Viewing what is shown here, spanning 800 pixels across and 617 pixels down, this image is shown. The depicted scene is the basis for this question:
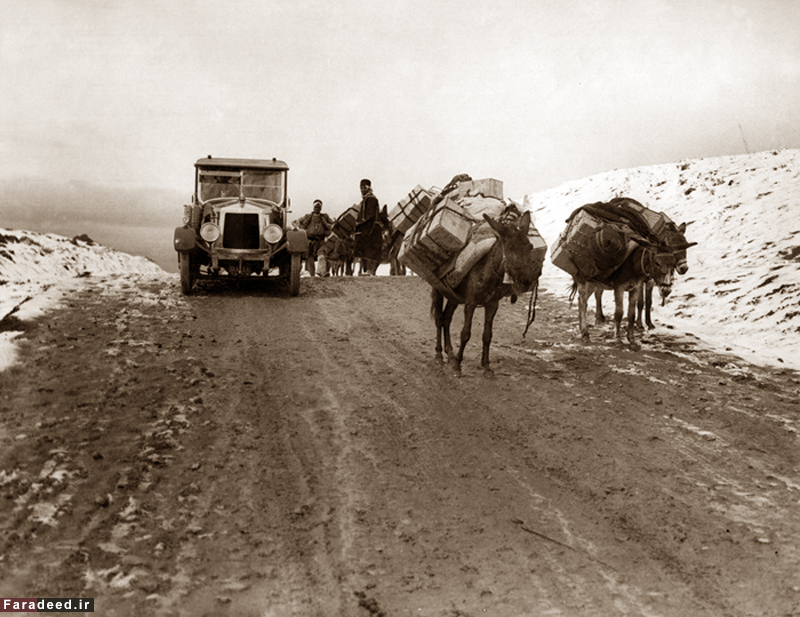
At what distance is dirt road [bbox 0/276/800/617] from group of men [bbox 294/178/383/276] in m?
9.98

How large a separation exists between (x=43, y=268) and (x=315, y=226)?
9437mm

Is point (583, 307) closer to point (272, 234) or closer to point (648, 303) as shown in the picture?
point (648, 303)

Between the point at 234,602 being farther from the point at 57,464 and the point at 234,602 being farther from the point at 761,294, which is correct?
the point at 761,294

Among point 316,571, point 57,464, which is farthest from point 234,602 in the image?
point 57,464

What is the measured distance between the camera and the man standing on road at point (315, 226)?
22.1 m

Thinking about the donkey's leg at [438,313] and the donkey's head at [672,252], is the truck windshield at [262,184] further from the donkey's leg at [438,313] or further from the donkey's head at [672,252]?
the donkey's head at [672,252]

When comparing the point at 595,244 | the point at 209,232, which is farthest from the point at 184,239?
the point at 595,244

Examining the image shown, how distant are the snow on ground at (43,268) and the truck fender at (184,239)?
6.99ft

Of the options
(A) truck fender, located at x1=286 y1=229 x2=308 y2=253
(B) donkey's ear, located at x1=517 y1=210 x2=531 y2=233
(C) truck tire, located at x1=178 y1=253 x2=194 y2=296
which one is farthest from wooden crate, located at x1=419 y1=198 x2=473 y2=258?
(C) truck tire, located at x1=178 y1=253 x2=194 y2=296

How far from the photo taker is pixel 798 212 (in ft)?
59.2

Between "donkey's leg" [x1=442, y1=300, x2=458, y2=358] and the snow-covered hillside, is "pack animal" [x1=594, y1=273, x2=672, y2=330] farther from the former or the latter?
"donkey's leg" [x1=442, y1=300, x2=458, y2=358]

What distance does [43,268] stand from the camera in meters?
24.2

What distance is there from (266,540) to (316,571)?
52 centimetres

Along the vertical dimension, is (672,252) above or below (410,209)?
below
